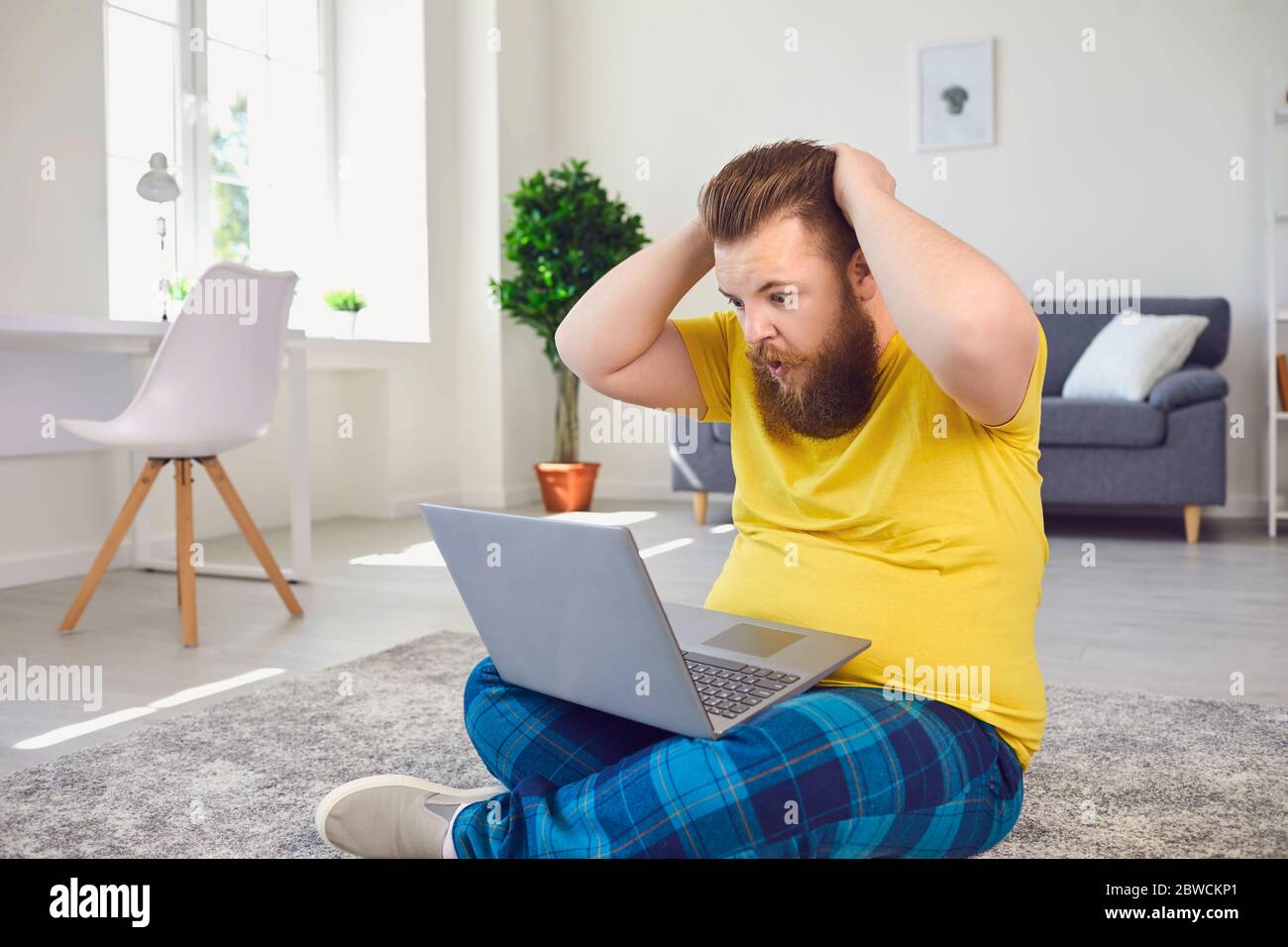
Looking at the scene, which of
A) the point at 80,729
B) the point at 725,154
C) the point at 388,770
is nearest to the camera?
the point at 388,770

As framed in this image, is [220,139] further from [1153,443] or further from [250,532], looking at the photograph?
[1153,443]

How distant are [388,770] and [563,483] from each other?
3.29 m

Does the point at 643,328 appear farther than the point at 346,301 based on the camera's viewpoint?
No

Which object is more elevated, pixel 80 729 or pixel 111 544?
pixel 111 544

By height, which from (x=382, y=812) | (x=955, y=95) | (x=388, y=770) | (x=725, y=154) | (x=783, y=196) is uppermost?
(x=955, y=95)

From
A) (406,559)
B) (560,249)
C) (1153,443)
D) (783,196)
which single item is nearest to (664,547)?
(406,559)

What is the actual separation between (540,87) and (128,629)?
3.73 meters

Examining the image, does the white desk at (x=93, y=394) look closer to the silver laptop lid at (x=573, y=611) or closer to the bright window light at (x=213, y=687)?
the bright window light at (x=213, y=687)

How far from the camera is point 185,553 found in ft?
8.97

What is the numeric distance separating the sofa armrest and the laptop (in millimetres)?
3291

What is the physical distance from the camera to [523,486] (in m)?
5.54

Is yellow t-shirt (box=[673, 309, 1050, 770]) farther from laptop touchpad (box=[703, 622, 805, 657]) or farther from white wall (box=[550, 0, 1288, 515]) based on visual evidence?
white wall (box=[550, 0, 1288, 515])

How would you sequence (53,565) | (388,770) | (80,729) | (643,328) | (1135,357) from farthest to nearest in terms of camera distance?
(1135,357) → (53,565) → (80,729) → (388,770) → (643,328)
